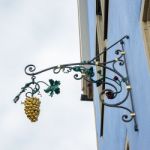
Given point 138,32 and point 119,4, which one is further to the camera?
point 119,4

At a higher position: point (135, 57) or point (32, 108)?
point (135, 57)

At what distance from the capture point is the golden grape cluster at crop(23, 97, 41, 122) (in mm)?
5430

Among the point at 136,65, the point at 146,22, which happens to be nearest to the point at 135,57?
the point at 136,65

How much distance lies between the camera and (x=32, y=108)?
18.0ft

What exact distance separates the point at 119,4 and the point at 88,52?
9.30 meters

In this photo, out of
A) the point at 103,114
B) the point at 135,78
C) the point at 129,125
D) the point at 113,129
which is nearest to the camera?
the point at 135,78

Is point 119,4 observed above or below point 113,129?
above

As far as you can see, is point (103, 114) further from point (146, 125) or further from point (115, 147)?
point (146, 125)

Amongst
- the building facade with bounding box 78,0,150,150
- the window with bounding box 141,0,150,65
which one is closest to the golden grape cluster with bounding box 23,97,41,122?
the building facade with bounding box 78,0,150,150

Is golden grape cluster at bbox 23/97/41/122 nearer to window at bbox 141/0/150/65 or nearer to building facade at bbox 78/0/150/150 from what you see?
building facade at bbox 78/0/150/150

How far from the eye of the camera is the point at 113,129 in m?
8.69

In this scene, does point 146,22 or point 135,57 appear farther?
point 135,57

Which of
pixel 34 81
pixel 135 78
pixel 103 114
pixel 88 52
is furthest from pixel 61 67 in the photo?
pixel 88 52

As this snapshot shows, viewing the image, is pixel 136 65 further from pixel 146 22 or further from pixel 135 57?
pixel 146 22
